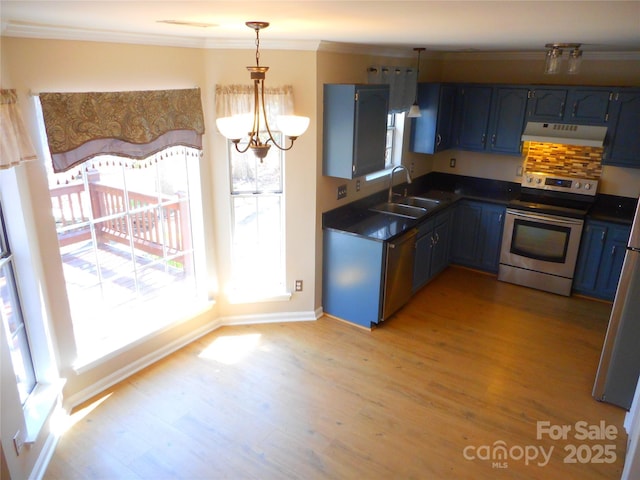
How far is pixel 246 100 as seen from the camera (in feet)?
11.9

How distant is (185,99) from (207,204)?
2.91 feet

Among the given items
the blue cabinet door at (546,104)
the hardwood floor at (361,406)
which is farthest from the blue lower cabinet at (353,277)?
the blue cabinet door at (546,104)

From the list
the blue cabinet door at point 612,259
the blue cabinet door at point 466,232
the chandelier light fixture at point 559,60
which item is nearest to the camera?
the chandelier light fixture at point 559,60

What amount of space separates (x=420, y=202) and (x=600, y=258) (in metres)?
1.92

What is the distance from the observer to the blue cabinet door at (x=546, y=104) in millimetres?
4750

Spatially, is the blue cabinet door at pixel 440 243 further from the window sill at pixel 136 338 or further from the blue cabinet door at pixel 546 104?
the window sill at pixel 136 338

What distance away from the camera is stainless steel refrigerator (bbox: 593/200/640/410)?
10.1ft

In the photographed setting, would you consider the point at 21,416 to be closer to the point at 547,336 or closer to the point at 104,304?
the point at 104,304

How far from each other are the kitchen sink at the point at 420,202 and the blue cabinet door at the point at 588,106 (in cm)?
159

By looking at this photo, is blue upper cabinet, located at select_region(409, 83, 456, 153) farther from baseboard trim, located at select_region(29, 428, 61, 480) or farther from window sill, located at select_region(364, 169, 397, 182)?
baseboard trim, located at select_region(29, 428, 61, 480)

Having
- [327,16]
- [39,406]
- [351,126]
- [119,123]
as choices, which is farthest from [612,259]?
[39,406]

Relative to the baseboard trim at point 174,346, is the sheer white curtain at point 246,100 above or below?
above

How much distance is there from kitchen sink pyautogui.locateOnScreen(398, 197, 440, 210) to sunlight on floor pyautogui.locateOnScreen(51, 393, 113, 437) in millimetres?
3544

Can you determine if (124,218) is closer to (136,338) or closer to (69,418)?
(136,338)
